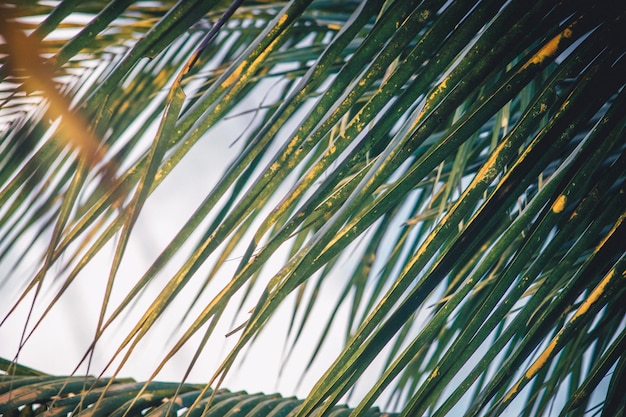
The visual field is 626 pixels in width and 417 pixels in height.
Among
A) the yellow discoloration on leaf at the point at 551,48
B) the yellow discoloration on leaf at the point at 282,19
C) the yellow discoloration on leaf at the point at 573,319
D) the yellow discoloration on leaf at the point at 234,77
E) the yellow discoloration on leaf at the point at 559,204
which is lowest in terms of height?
the yellow discoloration on leaf at the point at 573,319

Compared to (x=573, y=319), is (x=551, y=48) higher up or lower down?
higher up

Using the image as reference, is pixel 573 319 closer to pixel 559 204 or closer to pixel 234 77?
pixel 559 204

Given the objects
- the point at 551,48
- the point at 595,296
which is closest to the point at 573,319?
the point at 595,296

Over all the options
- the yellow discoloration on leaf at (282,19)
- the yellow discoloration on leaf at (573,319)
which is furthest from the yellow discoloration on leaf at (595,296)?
A: the yellow discoloration on leaf at (282,19)

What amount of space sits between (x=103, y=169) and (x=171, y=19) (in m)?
0.30

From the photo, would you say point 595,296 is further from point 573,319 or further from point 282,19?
point 282,19

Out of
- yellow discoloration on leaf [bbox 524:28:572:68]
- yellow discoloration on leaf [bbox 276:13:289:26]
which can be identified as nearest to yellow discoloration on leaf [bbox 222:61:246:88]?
yellow discoloration on leaf [bbox 276:13:289:26]

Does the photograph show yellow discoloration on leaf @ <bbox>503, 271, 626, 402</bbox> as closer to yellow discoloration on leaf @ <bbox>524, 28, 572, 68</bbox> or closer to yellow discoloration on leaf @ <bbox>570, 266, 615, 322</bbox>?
yellow discoloration on leaf @ <bbox>570, 266, 615, 322</bbox>

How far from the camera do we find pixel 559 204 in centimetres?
28

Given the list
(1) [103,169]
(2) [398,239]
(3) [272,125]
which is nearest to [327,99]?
(3) [272,125]

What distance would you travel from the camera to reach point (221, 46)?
798 mm

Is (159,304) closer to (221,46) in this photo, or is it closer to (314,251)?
(314,251)

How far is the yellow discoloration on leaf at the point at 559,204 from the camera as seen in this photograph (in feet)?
0.91

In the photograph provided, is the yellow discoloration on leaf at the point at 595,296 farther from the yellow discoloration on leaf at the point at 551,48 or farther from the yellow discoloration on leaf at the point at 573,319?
the yellow discoloration on leaf at the point at 551,48
